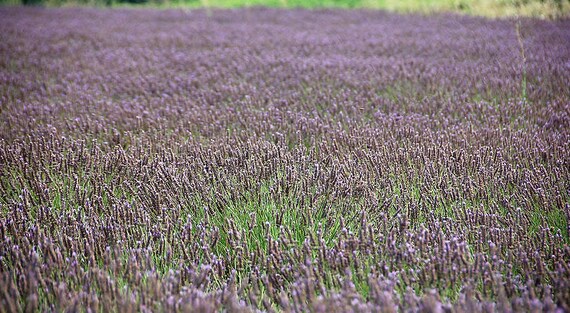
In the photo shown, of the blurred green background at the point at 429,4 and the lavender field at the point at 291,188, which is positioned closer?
the lavender field at the point at 291,188

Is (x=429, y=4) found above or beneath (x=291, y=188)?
above

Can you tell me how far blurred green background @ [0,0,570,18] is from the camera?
7484 millimetres

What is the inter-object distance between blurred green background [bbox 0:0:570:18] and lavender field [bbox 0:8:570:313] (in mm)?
2400

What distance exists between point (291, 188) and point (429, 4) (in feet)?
37.2

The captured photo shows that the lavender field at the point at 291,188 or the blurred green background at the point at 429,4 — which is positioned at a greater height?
the blurred green background at the point at 429,4

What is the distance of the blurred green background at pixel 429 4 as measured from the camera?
24.6 ft

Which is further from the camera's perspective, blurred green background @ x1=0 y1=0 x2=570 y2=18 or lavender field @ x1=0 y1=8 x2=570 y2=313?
blurred green background @ x1=0 y1=0 x2=570 y2=18

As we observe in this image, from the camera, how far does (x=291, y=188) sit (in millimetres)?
2215

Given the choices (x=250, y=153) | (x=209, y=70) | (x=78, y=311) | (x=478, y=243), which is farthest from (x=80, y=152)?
(x=209, y=70)

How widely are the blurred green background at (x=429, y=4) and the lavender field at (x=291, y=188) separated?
2.40 metres

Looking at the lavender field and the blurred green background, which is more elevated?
the blurred green background

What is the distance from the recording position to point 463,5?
1093 cm

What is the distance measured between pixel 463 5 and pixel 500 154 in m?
9.40

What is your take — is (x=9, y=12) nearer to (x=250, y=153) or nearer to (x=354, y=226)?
(x=250, y=153)
